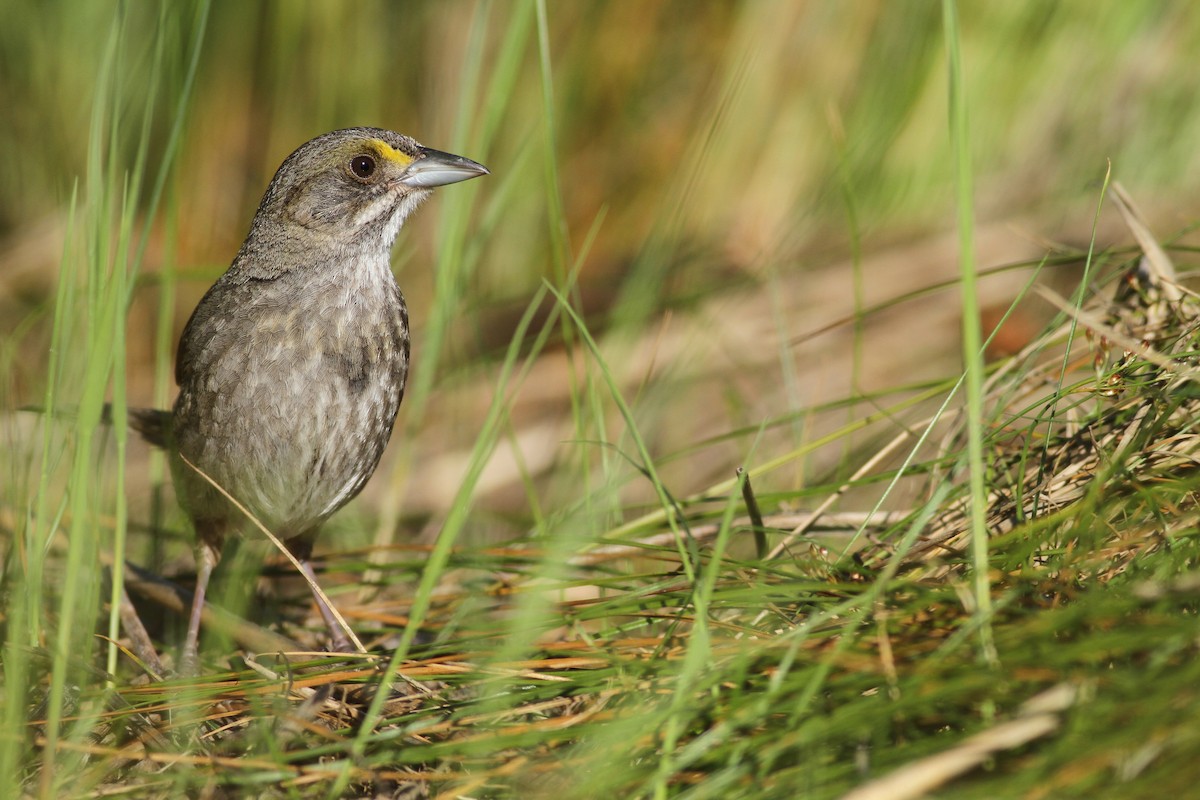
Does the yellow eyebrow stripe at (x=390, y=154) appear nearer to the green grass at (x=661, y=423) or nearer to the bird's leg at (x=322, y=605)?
the green grass at (x=661, y=423)

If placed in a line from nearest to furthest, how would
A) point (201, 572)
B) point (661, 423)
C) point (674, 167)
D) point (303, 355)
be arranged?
1. point (303, 355)
2. point (201, 572)
3. point (661, 423)
4. point (674, 167)

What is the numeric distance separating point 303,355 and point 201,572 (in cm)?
Result: 88

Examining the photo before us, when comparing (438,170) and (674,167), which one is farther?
(674,167)

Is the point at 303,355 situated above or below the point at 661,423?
above

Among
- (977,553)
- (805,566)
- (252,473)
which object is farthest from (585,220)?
(977,553)

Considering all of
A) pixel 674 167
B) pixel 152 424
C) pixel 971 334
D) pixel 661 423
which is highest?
pixel 674 167

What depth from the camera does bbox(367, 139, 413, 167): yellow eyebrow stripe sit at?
3.72 meters

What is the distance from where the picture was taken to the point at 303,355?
3.39 metres

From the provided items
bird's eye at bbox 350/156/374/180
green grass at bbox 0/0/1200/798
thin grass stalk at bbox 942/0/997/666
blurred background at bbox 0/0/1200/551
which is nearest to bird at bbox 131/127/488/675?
bird's eye at bbox 350/156/374/180

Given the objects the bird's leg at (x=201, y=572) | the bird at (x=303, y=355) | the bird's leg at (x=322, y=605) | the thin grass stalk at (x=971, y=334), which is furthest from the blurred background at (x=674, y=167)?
the thin grass stalk at (x=971, y=334)

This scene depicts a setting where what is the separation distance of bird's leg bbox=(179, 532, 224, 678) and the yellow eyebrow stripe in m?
1.28

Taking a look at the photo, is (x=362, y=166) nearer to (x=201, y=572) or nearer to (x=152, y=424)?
(x=152, y=424)

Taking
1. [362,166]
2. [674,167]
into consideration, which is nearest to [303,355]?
[362,166]

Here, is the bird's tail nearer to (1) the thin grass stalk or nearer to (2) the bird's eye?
(2) the bird's eye
